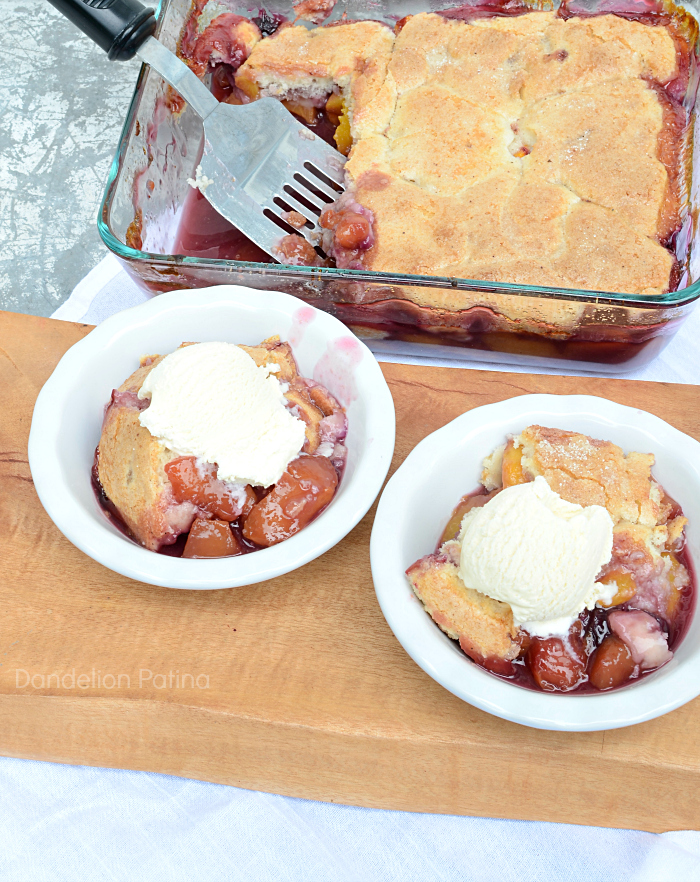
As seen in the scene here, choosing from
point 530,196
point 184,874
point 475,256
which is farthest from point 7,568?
point 530,196

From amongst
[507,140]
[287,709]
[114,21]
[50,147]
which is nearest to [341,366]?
[287,709]

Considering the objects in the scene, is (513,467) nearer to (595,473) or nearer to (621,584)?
(595,473)

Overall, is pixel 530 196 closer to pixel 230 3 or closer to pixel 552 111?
pixel 552 111

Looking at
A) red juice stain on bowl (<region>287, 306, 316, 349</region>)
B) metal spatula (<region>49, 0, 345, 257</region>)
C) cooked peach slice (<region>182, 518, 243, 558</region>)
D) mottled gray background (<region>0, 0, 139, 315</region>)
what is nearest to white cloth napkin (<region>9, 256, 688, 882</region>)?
cooked peach slice (<region>182, 518, 243, 558</region>)

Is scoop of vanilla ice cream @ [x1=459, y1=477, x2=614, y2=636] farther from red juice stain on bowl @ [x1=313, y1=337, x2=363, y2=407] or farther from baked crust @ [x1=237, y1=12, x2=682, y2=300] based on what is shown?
baked crust @ [x1=237, y1=12, x2=682, y2=300]

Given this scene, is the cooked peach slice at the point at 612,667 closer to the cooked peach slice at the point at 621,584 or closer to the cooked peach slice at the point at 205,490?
the cooked peach slice at the point at 621,584

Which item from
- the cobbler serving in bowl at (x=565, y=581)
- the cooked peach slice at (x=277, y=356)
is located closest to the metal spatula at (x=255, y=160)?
the cooked peach slice at (x=277, y=356)

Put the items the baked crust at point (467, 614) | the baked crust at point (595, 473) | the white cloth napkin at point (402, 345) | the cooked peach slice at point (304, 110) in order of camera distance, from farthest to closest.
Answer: the cooked peach slice at point (304, 110)
the white cloth napkin at point (402, 345)
the baked crust at point (595, 473)
the baked crust at point (467, 614)

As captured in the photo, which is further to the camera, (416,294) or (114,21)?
(114,21)
